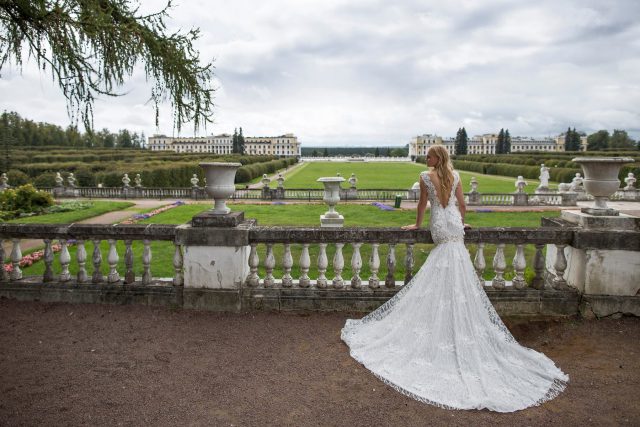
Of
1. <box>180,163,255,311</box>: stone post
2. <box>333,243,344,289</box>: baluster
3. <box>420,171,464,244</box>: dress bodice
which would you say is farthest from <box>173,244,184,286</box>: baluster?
<box>420,171,464,244</box>: dress bodice

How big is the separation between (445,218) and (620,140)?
103 meters

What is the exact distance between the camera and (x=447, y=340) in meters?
4.02

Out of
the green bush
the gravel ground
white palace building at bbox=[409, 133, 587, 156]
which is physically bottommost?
the gravel ground

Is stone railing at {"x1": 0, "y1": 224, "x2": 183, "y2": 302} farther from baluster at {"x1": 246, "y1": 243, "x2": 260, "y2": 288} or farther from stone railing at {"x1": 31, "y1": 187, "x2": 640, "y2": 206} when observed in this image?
stone railing at {"x1": 31, "y1": 187, "x2": 640, "y2": 206}

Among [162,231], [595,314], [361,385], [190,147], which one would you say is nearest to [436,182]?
[361,385]

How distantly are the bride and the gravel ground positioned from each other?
137 mm

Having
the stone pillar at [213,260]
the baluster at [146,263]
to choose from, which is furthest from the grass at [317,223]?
the stone pillar at [213,260]

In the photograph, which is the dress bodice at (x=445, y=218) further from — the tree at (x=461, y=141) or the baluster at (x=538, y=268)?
the tree at (x=461, y=141)

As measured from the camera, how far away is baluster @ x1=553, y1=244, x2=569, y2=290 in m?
5.23

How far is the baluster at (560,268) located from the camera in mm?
5234

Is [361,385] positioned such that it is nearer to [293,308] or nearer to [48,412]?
[293,308]

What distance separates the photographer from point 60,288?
5.47 metres

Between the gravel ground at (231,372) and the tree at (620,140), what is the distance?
317ft

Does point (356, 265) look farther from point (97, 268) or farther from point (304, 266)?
point (97, 268)
